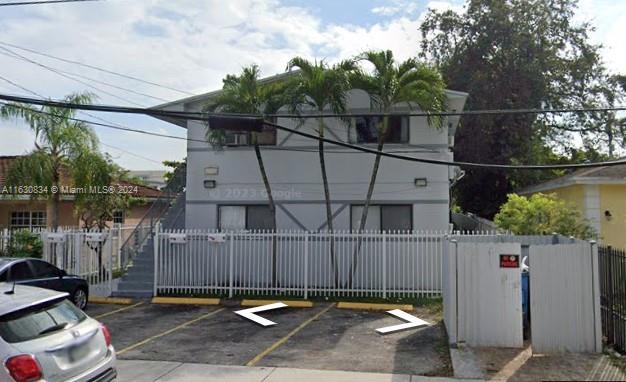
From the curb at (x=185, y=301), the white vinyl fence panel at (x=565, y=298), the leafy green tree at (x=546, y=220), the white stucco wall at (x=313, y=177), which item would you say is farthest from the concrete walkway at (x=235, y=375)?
the white stucco wall at (x=313, y=177)

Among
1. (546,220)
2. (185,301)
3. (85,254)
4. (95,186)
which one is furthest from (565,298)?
(95,186)

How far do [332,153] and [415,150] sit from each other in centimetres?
254

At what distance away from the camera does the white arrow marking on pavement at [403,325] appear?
35.6 ft

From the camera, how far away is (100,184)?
1830 centimetres

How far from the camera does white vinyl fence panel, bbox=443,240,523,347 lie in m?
8.70

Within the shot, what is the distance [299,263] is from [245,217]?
3.13 metres

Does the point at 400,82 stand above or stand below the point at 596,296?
above

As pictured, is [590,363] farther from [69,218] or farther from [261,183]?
[69,218]

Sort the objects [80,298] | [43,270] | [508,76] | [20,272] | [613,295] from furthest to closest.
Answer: [508,76] < [80,298] < [43,270] < [20,272] < [613,295]

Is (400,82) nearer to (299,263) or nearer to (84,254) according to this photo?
(299,263)

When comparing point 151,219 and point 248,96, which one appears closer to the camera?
point 248,96

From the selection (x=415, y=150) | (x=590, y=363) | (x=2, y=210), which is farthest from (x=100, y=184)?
(x=590, y=363)

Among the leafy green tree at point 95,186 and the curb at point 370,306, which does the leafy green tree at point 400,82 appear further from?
the leafy green tree at point 95,186

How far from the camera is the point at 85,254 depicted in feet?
50.5
